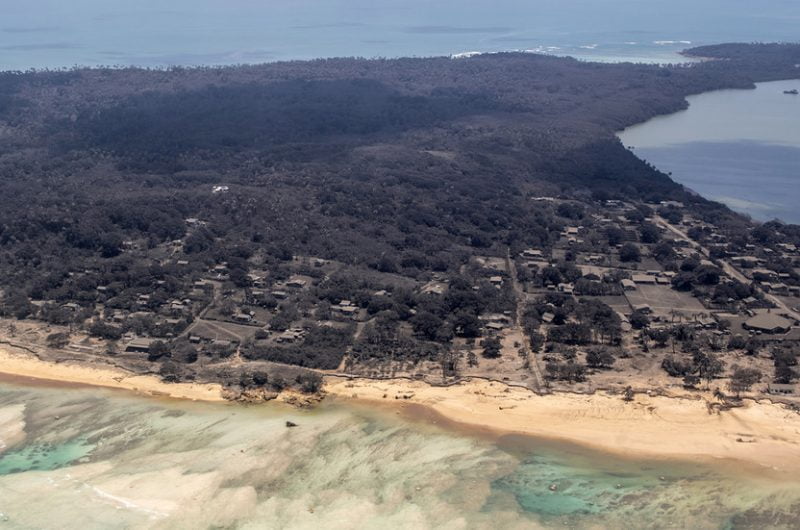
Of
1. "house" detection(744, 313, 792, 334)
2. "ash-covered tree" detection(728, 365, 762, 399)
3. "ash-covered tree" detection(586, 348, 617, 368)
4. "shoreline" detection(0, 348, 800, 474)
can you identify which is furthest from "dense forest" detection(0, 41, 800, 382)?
"ash-covered tree" detection(728, 365, 762, 399)

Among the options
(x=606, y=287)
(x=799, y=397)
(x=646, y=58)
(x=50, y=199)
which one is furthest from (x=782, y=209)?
(x=646, y=58)

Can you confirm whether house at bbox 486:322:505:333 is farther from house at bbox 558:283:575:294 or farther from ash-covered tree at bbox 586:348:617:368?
house at bbox 558:283:575:294

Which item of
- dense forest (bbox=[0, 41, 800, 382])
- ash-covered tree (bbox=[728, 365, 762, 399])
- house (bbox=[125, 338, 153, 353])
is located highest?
dense forest (bbox=[0, 41, 800, 382])

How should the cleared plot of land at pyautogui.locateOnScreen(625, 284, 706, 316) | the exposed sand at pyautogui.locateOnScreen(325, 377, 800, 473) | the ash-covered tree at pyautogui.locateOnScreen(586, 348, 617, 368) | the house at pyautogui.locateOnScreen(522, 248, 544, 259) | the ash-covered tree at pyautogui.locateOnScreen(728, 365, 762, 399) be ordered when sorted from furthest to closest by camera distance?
the house at pyautogui.locateOnScreen(522, 248, 544, 259) < the cleared plot of land at pyautogui.locateOnScreen(625, 284, 706, 316) < the ash-covered tree at pyautogui.locateOnScreen(586, 348, 617, 368) < the ash-covered tree at pyautogui.locateOnScreen(728, 365, 762, 399) < the exposed sand at pyautogui.locateOnScreen(325, 377, 800, 473)

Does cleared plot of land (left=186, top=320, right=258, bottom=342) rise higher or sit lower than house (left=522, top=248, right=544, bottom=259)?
lower

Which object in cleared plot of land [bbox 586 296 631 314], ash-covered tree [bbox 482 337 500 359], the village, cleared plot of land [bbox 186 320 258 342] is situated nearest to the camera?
the village

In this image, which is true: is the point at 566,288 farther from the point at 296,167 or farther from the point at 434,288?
the point at 296,167

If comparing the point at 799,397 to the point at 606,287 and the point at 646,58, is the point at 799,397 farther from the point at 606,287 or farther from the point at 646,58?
the point at 646,58
